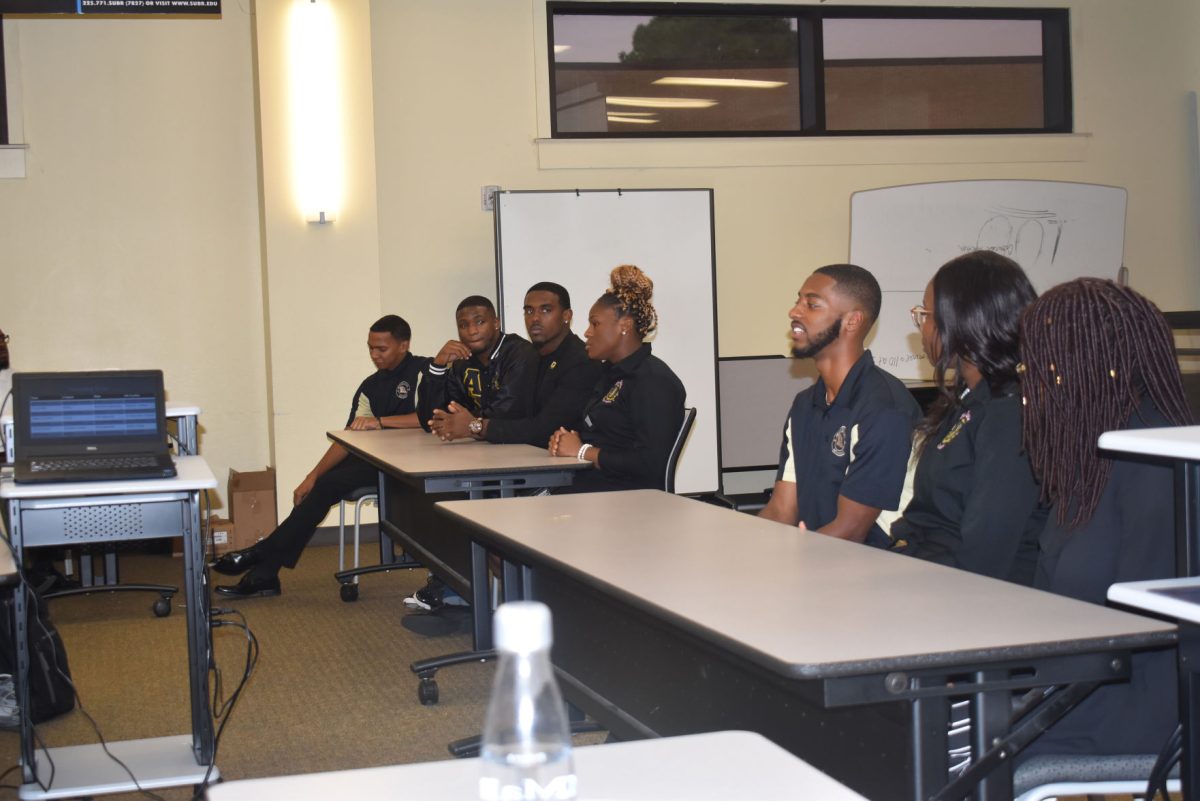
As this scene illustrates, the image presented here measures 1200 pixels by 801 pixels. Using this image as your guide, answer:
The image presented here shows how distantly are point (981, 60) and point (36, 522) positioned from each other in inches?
266

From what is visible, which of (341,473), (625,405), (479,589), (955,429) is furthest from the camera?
(341,473)

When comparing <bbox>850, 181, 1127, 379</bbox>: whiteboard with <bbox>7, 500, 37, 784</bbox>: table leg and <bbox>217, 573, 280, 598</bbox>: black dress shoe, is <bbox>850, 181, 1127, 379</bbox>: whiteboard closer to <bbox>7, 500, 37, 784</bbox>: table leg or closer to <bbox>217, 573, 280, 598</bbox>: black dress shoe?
<bbox>217, 573, 280, 598</bbox>: black dress shoe

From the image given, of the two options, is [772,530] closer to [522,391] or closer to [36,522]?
[36,522]

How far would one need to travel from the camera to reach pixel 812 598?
6.18ft

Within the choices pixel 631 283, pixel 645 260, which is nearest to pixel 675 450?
pixel 631 283

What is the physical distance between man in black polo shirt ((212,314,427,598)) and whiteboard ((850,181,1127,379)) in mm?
2797

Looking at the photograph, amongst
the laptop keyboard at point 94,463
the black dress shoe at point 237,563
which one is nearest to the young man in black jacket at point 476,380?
the black dress shoe at point 237,563

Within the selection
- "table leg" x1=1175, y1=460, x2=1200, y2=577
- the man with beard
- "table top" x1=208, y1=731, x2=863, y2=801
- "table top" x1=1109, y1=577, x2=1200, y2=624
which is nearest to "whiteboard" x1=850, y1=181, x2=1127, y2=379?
the man with beard

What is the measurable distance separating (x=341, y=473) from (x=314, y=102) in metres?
2.24

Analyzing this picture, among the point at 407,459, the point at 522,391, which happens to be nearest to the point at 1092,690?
the point at 407,459

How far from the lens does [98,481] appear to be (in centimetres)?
292

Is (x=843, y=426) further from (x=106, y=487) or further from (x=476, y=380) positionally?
(x=476, y=380)

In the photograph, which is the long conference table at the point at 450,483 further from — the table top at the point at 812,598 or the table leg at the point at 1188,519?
the table leg at the point at 1188,519

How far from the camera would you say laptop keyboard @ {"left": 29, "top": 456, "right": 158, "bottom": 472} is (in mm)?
2932
